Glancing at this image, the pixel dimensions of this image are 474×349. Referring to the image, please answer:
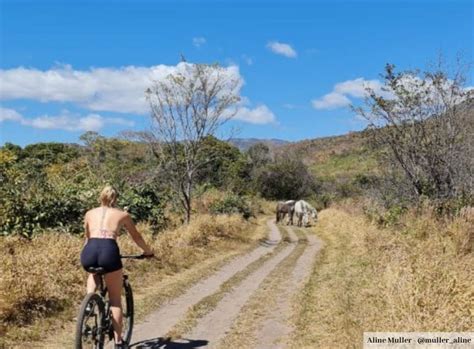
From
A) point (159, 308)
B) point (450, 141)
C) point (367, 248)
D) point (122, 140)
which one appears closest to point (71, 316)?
point (159, 308)

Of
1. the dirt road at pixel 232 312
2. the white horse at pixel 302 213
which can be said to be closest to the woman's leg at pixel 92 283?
the dirt road at pixel 232 312

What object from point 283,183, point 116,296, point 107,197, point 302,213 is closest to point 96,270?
point 116,296

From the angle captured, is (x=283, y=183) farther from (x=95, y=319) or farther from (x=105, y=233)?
(x=105, y=233)

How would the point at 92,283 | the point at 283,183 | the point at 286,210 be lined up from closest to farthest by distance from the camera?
1. the point at 92,283
2. the point at 286,210
3. the point at 283,183

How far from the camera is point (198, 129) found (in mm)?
19125

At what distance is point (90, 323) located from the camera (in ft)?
18.5

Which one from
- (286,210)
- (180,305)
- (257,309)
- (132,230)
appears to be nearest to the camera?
(132,230)

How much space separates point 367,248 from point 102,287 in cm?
973

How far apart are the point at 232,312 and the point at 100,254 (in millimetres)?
3904

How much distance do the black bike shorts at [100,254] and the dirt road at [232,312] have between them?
1873 mm

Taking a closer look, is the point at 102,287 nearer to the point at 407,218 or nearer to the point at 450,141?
the point at 407,218

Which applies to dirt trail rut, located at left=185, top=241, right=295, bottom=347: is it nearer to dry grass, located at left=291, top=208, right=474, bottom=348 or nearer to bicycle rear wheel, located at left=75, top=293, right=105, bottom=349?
dry grass, located at left=291, top=208, right=474, bottom=348

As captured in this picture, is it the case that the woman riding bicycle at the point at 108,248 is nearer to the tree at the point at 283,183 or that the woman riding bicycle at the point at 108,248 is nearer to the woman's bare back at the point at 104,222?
the woman's bare back at the point at 104,222

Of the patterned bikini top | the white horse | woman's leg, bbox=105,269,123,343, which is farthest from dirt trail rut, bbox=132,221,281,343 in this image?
the white horse
